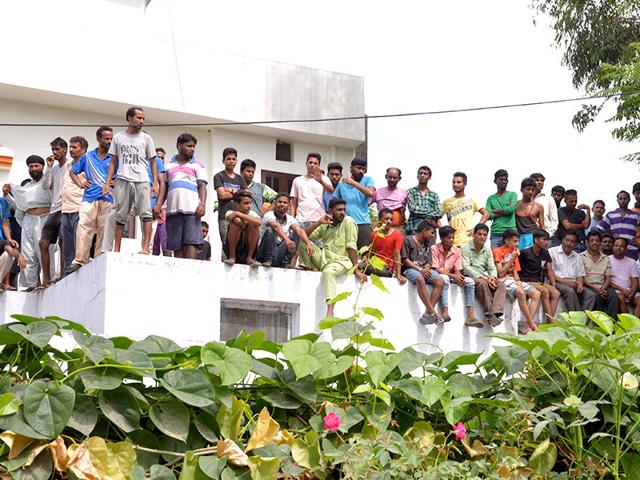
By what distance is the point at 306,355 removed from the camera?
479cm

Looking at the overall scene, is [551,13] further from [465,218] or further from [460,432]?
[460,432]

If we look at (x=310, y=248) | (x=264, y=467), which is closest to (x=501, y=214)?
(x=310, y=248)

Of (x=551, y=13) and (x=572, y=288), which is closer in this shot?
(x=572, y=288)

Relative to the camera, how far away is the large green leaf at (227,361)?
14.9 ft

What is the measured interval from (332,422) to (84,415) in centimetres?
102

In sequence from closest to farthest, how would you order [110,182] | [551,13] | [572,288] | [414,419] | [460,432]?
[460,432], [414,419], [110,182], [572,288], [551,13]

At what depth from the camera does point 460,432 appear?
4711 mm

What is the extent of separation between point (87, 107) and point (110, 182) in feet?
20.9

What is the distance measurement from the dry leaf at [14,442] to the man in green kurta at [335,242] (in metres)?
6.84

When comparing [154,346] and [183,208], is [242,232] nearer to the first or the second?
[183,208]

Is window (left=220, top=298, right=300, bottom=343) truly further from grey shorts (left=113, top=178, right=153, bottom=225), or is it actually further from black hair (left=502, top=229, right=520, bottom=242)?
black hair (left=502, top=229, right=520, bottom=242)

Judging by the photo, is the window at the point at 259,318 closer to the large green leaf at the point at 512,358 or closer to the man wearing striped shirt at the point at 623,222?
the man wearing striped shirt at the point at 623,222

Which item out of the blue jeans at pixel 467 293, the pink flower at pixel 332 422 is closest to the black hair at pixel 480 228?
the blue jeans at pixel 467 293

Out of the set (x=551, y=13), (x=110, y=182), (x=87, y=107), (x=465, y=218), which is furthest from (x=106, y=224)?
(x=551, y=13)
